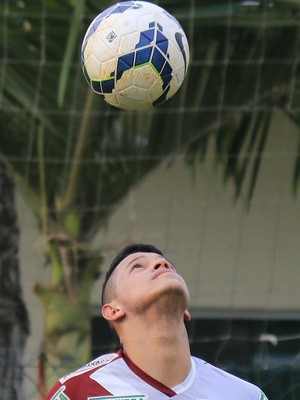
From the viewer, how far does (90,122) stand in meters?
6.95

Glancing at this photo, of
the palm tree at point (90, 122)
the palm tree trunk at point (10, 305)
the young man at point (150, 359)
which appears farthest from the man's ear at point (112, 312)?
the palm tree trunk at point (10, 305)

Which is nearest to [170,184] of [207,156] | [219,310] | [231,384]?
[207,156]

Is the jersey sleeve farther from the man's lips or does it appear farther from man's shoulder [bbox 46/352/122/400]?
the man's lips

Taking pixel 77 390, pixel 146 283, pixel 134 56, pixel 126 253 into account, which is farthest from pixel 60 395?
pixel 134 56

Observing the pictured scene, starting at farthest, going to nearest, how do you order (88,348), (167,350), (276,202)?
(276,202), (88,348), (167,350)

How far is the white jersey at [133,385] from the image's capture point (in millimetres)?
3191

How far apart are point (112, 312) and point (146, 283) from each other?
14 centimetres

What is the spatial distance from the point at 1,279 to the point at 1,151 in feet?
2.78

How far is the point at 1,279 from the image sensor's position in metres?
7.29

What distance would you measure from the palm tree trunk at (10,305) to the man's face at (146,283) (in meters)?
3.81

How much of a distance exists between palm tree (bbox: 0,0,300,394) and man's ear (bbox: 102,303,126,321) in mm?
3626

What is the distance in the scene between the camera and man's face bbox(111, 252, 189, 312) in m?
3.24

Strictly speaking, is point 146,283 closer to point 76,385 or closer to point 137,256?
point 137,256

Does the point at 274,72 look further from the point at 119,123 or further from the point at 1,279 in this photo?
the point at 1,279
